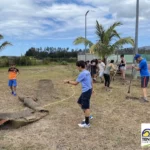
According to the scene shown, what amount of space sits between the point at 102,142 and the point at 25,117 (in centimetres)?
217

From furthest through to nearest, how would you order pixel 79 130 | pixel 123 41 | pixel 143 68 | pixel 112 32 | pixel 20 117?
pixel 112 32 → pixel 123 41 → pixel 143 68 → pixel 20 117 → pixel 79 130

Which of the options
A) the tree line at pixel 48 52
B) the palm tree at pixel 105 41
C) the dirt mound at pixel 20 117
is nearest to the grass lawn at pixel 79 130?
the dirt mound at pixel 20 117

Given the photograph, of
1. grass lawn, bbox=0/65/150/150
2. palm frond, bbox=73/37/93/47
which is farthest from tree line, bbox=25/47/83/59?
grass lawn, bbox=0/65/150/150

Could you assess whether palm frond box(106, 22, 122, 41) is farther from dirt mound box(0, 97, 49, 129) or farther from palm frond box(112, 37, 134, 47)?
dirt mound box(0, 97, 49, 129)

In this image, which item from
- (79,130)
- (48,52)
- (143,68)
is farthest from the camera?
(48,52)

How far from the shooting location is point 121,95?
1048cm

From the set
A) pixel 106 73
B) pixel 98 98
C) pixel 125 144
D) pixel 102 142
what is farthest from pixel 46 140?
pixel 106 73

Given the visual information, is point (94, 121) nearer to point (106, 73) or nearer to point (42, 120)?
point (42, 120)

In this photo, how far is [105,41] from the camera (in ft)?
60.5

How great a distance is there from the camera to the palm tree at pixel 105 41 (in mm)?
17891

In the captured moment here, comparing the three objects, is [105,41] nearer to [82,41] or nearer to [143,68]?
[82,41]

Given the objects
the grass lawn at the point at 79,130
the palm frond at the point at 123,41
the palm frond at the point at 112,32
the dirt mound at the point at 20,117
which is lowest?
the grass lawn at the point at 79,130

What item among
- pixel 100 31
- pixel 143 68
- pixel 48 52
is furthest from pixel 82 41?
pixel 48 52

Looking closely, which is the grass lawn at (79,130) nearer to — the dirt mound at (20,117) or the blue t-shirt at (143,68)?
the dirt mound at (20,117)
